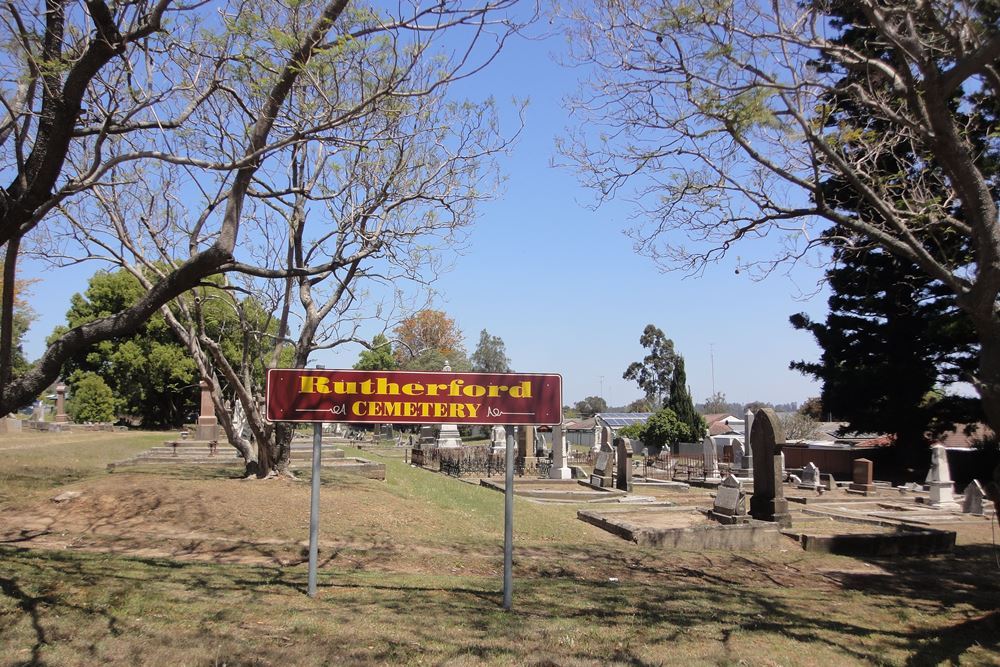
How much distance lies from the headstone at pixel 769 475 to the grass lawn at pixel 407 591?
9.58 feet

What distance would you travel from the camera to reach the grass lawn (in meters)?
5.68

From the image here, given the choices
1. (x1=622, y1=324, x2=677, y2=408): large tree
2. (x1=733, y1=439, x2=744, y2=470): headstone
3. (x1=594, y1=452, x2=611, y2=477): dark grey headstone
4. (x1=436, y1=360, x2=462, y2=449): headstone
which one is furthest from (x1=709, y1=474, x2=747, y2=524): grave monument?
(x1=622, y1=324, x2=677, y2=408): large tree

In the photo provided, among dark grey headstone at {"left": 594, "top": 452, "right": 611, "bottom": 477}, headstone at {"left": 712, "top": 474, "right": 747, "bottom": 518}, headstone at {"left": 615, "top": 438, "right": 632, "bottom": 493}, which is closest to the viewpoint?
headstone at {"left": 712, "top": 474, "right": 747, "bottom": 518}

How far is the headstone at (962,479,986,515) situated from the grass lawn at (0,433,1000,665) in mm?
6289

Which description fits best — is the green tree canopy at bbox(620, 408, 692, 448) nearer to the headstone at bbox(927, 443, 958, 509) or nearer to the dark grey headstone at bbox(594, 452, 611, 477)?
the dark grey headstone at bbox(594, 452, 611, 477)

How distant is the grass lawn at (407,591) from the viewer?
223 inches

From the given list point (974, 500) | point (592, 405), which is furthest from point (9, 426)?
point (592, 405)

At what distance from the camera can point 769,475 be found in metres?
15.4

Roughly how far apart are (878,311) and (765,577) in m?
24.6

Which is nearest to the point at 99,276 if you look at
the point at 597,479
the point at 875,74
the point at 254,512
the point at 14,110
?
the point at 597,479

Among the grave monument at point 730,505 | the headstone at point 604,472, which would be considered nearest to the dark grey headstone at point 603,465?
the headstone at point 604,472

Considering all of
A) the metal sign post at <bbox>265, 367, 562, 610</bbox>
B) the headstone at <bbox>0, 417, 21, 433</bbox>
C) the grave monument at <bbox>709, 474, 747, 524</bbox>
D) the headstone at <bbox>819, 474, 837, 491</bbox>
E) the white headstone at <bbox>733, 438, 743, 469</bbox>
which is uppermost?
the metal sign post at <bbox>265, 367, 562, 610</bbox>

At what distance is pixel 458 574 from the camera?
910 cm

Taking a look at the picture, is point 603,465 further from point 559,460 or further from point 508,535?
point 508,535
